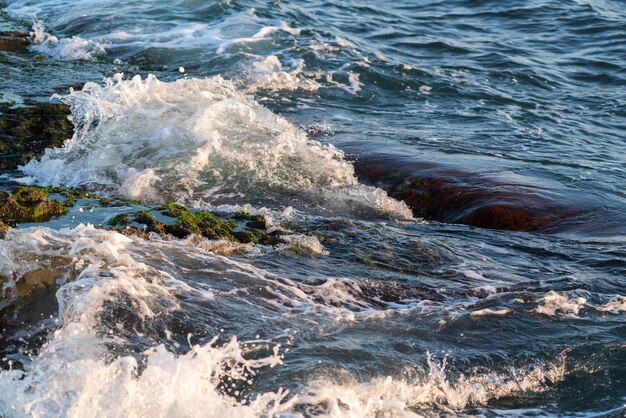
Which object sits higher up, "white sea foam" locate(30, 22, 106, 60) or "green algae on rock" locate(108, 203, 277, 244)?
"white sea foam" locate(30, 22, 106, 60)

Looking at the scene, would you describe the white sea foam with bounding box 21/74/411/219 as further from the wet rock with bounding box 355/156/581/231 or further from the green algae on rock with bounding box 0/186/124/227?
the green algae on rock with bounding box 0/186/124/227

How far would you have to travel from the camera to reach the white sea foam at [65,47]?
13.2 metres

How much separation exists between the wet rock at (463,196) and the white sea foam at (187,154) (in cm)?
29

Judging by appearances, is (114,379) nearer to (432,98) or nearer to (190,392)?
(190,392)

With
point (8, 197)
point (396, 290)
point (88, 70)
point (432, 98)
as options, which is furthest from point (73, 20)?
point (396, 290)

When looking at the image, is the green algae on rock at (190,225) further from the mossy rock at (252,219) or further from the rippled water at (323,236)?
the rippled water at (323,236)

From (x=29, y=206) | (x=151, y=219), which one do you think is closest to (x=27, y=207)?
(x=29, y=206)

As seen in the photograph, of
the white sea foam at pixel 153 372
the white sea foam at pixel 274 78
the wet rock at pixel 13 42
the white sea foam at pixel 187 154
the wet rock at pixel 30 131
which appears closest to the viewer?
the white sea foam at pixel 153 372

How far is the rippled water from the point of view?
14.0ft

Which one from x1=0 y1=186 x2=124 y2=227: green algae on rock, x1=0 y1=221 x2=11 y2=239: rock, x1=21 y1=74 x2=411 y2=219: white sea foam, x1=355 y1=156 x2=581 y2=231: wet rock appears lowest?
x1=355 y1=156 x2=581 y2=231: wet rock

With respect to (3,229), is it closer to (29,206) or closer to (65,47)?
(29,206)

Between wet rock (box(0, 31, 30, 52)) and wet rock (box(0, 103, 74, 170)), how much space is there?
14.5 ft

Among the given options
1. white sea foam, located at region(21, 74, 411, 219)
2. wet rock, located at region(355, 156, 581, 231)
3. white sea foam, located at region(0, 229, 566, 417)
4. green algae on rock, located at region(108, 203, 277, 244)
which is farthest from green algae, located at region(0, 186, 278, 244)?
wet rock, located at region(355, 156, 581, 231)

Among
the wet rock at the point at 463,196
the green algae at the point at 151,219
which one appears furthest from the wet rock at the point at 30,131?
the wet rock at the point at 463,196
